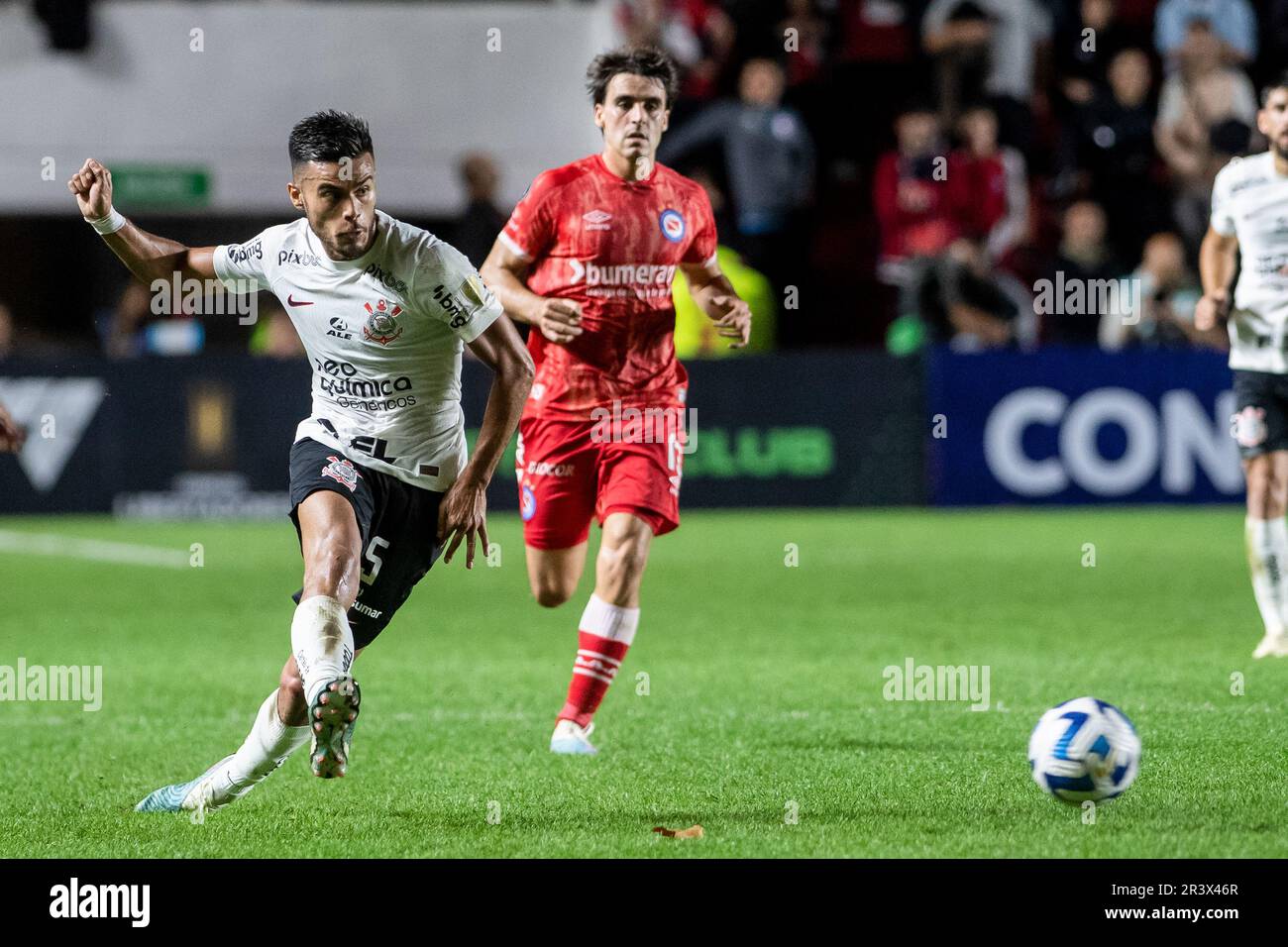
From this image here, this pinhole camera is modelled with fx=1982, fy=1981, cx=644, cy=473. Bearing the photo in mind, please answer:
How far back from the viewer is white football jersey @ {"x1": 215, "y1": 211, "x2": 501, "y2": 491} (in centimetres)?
567

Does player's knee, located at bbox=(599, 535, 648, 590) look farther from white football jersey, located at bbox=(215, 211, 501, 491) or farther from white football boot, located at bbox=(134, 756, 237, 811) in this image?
white football boot, located at bbox=(134, 756, 237, 811)

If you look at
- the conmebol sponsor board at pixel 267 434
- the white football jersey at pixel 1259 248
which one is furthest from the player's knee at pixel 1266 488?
the conmebol sponsor board at pixel 267 434

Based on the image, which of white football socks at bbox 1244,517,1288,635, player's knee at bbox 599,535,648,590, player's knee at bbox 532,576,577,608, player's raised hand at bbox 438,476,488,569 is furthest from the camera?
white football socks at bbox 1244,517,1288,635

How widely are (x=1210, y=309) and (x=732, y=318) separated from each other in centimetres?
279

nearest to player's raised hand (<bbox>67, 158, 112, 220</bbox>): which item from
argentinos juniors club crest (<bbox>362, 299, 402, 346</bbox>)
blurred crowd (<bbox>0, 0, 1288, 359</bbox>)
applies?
argentinos juniors club crest (<bbox>362, 299, 402, 346</bbox>)

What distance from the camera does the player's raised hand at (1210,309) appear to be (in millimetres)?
8945

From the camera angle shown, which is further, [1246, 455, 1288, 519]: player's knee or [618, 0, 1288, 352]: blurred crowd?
[618, 0, 1288, 352]: blurred crowd

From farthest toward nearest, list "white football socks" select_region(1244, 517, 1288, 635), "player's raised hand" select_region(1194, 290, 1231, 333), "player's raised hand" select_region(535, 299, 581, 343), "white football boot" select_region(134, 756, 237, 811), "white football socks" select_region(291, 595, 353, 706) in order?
"white football socks" select_region(1244, 517, 1288, 635) → "player's raised hand" select_region(1194, 290, 1231, 333) → "player's raised hand" select_region(535, 299, 581, 343) → "white football boot" select_region(134, 756, 237, 811) → "white football socks" select_region(291, 595, 353, 706)

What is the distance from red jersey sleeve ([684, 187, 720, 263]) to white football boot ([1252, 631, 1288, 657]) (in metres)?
3.35

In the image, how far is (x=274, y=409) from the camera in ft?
52.6

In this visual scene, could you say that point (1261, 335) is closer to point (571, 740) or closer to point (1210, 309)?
point (1210, 309)

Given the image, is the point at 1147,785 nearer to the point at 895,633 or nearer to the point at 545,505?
the point at 545,505

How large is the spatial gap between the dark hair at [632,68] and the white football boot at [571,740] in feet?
7.51

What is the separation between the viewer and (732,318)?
7312 millimetres
